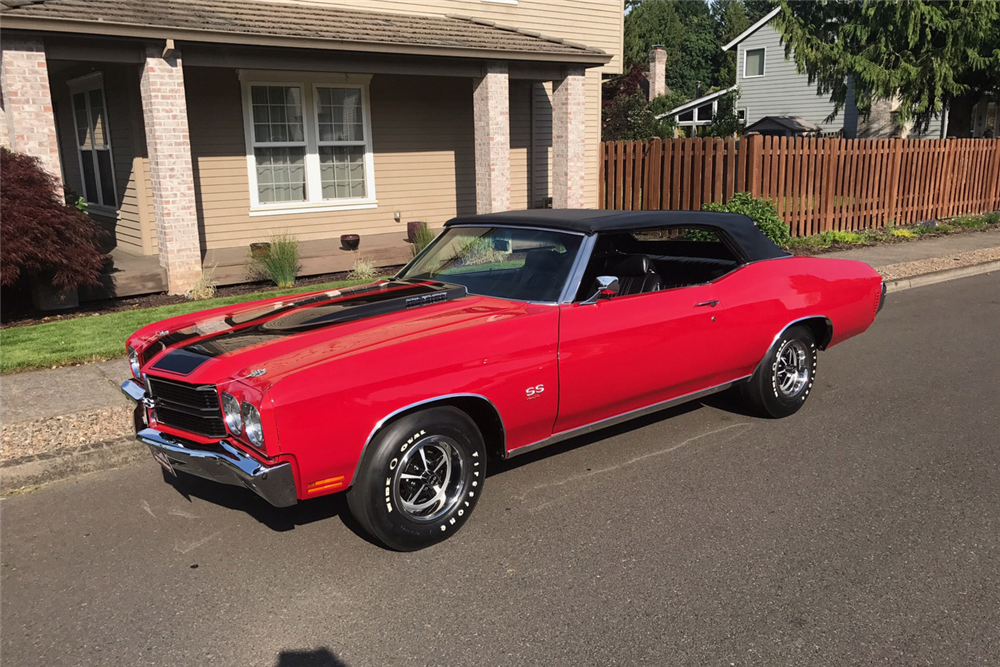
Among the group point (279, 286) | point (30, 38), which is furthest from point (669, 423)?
point (30, 38)

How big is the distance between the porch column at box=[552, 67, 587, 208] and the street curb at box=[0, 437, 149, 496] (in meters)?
10.7

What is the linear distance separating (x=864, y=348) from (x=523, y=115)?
10.2 m

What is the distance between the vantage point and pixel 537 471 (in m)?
4.97

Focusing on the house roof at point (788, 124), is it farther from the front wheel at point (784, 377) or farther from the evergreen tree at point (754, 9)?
the evergreen tree at point (754, 9)

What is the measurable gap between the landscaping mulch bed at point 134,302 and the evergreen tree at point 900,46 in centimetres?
1669

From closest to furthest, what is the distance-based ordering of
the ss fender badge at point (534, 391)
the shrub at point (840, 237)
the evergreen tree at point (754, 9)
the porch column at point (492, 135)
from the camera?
1. the ss fender badge at point (534, 391)
2. the porch column at point (492, 135)
3. the shrub at point (840, 237)
4. the evergreen tree at point (754, 9)

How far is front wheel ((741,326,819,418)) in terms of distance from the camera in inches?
221

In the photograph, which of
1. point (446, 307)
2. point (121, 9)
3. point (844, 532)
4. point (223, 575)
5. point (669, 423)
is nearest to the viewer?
point (223, 575)

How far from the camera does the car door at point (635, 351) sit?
14.5 ft

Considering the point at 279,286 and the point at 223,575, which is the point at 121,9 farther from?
the point at 223,575

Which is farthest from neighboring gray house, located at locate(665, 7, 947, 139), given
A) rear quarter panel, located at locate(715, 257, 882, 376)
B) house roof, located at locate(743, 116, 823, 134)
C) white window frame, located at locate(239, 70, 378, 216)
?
rear quarter panel, located at locate(715, 257, 882, 376)

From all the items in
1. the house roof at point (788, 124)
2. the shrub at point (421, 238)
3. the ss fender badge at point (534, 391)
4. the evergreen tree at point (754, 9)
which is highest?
the evergreen tree at point (754, 9)

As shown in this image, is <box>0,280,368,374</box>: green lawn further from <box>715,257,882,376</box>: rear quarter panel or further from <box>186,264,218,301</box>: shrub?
<box>715,257,882,376</box>: rear quarter panel

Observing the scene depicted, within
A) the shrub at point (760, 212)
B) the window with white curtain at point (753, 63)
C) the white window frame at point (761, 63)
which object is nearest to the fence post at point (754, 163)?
the shrub at point (760, 212)
